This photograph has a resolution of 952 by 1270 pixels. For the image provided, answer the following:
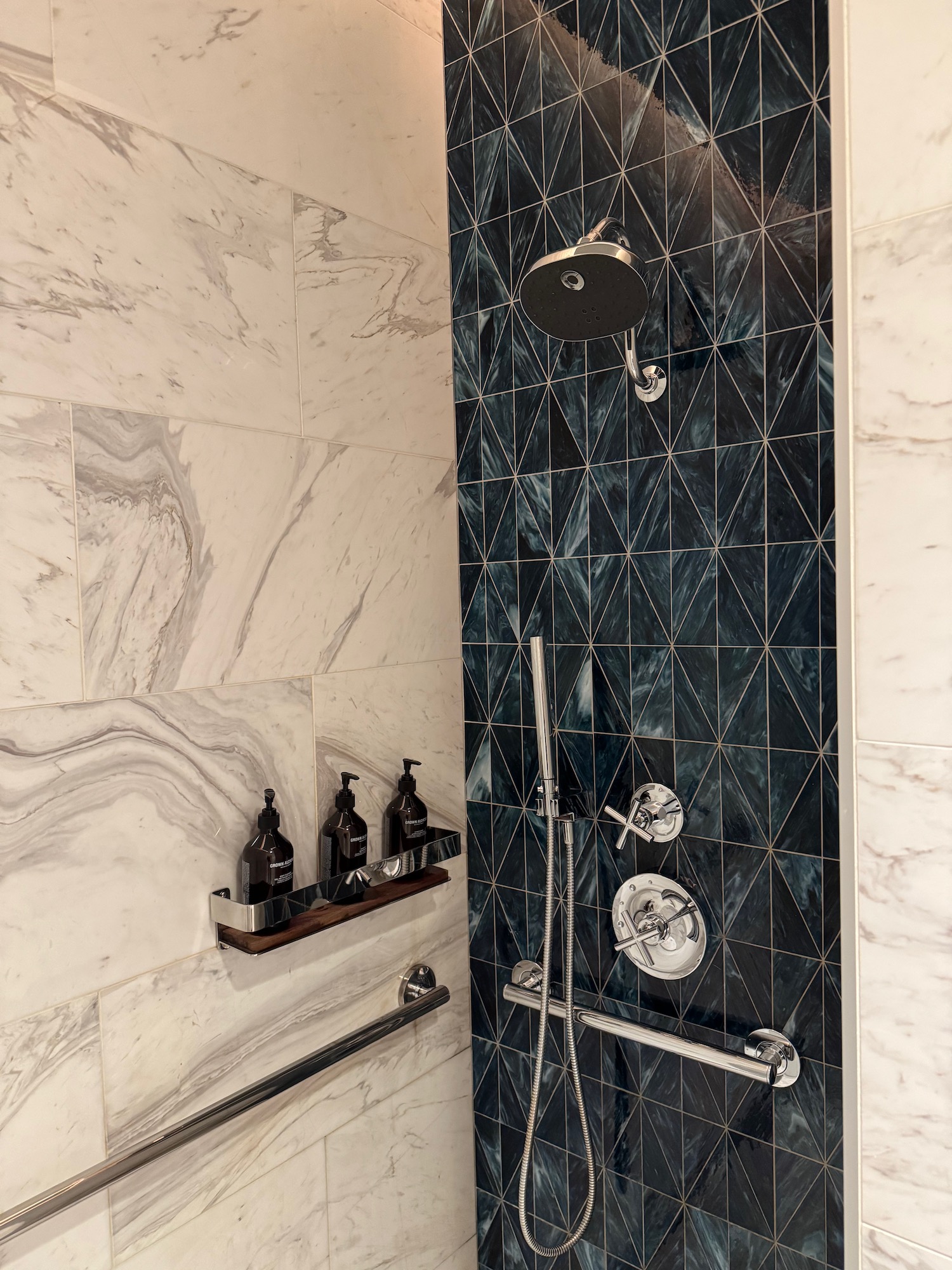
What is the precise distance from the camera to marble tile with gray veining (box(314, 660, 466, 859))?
4.44 feet

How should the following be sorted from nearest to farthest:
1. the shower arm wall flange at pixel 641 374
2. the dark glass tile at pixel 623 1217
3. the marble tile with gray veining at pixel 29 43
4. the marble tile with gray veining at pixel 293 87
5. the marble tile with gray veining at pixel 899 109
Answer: the marble tile with gray veining at pixel 899 109
the marble tile with gray veining at pixel 29 43
the marble tile with gray veining at pixel 293 87
the shower arm wall flange at pixel 641 374
the dark glass tile at pixel 623 1217

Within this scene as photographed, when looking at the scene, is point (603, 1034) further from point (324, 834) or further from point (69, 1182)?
point (69, 1182)

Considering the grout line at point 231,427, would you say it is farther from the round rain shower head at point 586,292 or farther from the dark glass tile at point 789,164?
the dark glass tile at point 789,164

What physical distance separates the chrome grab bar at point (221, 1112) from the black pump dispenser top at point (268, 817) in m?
0.36

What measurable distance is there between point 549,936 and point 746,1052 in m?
0.33

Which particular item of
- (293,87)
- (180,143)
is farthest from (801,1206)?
(293,87)

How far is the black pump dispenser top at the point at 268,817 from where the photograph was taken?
3.92 feet

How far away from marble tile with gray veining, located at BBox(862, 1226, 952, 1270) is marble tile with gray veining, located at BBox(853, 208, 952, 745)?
38 centimetres

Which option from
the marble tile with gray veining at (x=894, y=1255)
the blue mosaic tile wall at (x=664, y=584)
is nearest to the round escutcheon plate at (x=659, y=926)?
the blue mosaic tile wall at (x=664, y=584)

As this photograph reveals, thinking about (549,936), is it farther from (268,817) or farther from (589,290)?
(589,290)

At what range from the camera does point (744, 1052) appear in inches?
48.3

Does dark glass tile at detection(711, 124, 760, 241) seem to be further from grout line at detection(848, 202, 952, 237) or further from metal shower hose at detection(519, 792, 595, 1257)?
metal shower hose at detection(519, 792, 595, 1257)

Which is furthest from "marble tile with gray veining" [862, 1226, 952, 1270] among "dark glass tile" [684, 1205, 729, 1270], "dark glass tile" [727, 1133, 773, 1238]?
"dark glass tile" [684, 1205, 729, 1270]

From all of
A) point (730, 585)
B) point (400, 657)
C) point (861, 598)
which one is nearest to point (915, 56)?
point (861, 598)
